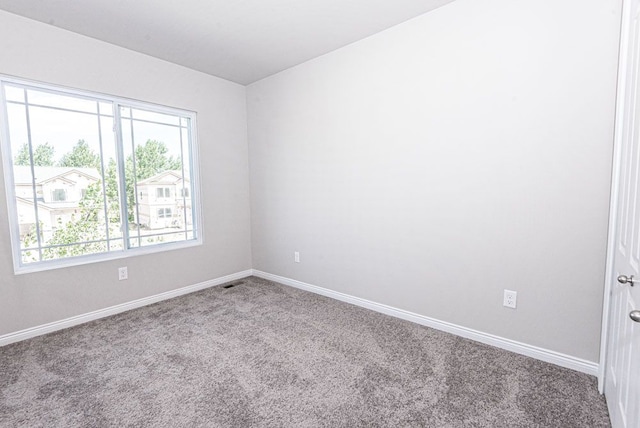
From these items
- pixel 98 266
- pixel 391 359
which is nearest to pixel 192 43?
pixel 98 266

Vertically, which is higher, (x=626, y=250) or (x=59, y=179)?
(x=59, y=179)

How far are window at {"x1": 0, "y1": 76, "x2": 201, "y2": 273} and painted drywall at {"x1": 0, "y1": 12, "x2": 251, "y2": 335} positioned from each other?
0.32ft

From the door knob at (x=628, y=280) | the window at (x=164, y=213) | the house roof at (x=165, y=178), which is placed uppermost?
the house roof at (x=165, y=178)

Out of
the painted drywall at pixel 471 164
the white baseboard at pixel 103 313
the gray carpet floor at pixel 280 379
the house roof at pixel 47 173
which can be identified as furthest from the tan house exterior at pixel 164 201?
the painted drywall at pixel 471 164

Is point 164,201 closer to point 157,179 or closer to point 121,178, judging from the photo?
point 157,179

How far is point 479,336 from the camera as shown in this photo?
7.46 ft

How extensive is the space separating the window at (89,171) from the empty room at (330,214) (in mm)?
18

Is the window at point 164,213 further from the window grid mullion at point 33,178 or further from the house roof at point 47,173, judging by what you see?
the window grid mullion at point 33,178

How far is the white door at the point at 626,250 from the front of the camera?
115cm

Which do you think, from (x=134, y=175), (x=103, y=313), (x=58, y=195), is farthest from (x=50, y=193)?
(x=103, y=313)

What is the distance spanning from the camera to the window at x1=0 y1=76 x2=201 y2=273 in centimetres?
A: 241

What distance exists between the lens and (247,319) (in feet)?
9.02

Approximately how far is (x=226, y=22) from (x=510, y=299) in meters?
3.06

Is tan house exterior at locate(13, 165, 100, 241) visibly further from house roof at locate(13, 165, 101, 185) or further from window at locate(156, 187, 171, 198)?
window at locate(156, 187, 171, 198)
